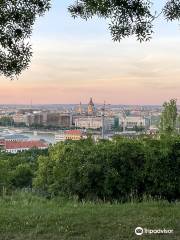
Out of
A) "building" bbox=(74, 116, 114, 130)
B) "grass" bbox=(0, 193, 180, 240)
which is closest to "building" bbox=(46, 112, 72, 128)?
"building" bbox=(74, 116, 114, 130)

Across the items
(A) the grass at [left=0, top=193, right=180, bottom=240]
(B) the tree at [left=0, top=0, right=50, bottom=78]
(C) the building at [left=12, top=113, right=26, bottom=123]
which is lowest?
(C) the building at [left=12, top=113, right=26, bottom=123]

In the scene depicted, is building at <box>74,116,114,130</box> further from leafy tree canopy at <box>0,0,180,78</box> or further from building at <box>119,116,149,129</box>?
leafy tree canopy at <box>0,0,180,78</box>

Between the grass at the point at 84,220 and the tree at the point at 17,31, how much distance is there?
157 cm

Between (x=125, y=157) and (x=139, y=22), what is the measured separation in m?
4.16

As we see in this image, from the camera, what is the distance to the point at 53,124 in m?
113

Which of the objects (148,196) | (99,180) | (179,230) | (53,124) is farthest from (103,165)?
(53,124)

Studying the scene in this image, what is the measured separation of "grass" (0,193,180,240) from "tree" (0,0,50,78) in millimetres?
1566

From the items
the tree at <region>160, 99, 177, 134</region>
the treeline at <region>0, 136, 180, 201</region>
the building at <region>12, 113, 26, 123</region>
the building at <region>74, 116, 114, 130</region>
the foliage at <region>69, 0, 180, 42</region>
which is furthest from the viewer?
the building at <region>12, 113, 26, 123</region>

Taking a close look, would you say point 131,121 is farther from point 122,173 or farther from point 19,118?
point 122,173

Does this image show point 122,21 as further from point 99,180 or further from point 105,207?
point 99,180

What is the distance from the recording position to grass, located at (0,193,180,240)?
4.61 m

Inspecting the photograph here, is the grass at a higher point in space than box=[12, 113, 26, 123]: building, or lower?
higher

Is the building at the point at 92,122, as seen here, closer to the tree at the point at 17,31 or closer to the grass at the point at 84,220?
the grass at the point at 84,220

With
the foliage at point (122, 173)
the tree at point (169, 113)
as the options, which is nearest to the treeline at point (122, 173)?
the foliage at point (122, 173)
